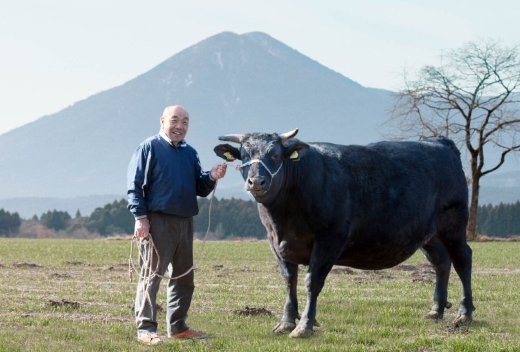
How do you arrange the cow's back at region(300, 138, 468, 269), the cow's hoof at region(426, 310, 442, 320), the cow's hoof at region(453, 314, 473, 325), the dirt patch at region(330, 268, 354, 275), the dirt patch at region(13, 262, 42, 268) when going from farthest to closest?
the dirt patch at region(13, 262, 42, 268) < the dirt patch at region(330, 268, 354, 275) < the cow's hoof at region(426, 310, 442, 320) < the cow's hoof at region(453, 314, 473, 325) < the cow's back at region(300, 138, 468, 269)

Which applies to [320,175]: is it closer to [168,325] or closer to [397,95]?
[168,325]

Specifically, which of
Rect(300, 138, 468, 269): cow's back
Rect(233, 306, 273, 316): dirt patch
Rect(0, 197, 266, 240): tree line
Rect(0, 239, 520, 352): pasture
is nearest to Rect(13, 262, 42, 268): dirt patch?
Rect(0, 239, 520, 352): pasture

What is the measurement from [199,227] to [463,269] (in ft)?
256

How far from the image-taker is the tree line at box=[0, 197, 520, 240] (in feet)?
254

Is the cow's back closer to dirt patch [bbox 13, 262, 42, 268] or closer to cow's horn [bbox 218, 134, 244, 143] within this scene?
cow's horn [bbox 218, 134, 244, 143]

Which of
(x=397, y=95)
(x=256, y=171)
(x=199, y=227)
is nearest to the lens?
(x=256, y=171)

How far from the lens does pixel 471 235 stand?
4966 centimetres

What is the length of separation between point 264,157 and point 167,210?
126 centimetres

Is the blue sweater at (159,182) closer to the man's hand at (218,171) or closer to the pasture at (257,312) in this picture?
the man's hand at (218,171)

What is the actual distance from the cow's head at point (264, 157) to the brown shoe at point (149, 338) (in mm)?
1918

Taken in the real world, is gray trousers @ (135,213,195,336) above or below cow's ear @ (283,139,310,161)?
below

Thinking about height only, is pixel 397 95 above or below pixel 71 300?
above

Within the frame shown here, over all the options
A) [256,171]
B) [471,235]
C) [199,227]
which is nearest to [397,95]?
[471,235]

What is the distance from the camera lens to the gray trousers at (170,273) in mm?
10047
